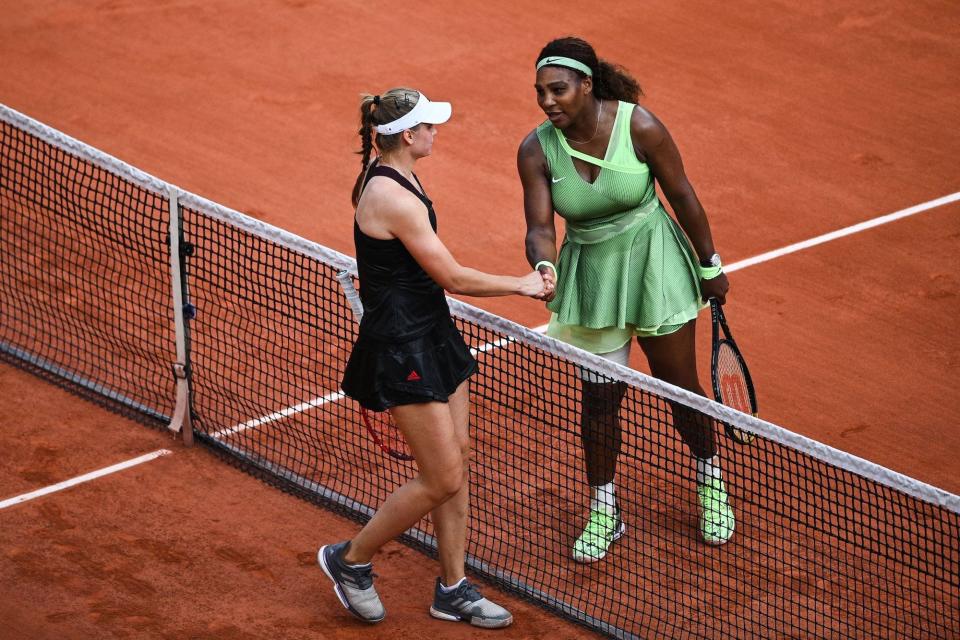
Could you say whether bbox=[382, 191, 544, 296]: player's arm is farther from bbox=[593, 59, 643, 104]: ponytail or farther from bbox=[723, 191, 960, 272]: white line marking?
bbox=[723, 191, 960, 272]: white line marking

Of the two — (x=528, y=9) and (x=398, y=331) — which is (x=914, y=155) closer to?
(x=528, y=9)

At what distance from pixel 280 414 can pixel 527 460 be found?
4.79 feet

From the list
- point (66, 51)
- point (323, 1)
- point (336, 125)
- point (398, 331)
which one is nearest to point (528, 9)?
point (323, 1)

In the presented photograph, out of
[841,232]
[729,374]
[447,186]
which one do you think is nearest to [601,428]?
[729,374]

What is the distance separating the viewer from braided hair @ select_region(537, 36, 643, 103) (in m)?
5.96

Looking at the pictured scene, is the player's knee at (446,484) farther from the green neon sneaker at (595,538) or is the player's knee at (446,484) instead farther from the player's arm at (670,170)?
the player's arm at (670,170)

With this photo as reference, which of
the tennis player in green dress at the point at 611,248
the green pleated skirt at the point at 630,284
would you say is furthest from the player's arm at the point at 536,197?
the green pleated skirt at the point at 630,284

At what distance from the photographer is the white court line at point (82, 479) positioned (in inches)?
271

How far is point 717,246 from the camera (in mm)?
9758

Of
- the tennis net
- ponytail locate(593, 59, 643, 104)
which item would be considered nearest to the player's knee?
the tennis net

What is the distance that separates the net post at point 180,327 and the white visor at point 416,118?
2043mm

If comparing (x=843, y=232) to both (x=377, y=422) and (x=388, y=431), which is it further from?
(x=388, y=431)

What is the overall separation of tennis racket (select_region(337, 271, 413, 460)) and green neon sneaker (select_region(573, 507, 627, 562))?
92 centimetres

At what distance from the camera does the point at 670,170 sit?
6098 mm
